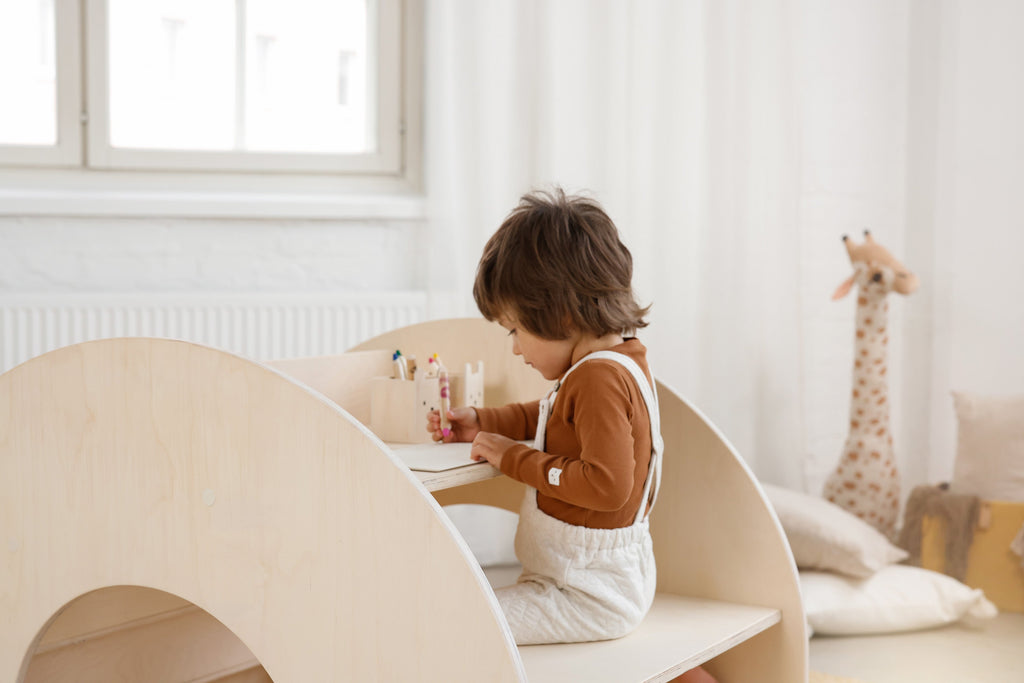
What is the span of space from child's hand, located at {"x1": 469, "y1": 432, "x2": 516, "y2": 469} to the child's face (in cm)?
10

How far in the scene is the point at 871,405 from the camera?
85.4 inches

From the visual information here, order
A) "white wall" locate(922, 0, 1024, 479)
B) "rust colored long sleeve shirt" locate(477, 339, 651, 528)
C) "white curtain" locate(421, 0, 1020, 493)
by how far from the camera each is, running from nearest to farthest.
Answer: "rust colored long sleeve shirt" locate(477, 339, 651, 528) → "white wall" locate(922, 0, 1024, 479) → "white curtain" locate(421, 0, 1020, 493)

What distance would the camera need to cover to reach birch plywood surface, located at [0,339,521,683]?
2.95ft

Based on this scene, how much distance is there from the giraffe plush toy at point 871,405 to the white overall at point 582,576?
3.76ft

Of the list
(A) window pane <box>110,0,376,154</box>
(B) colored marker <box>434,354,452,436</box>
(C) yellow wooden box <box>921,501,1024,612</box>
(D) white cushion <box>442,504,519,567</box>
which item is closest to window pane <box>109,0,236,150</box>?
(A) window pane <box>110,0,376,154</box>

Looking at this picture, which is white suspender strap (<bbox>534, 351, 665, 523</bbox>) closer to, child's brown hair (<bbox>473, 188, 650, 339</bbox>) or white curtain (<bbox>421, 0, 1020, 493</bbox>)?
child's brown hair (<bbox>473, 188, 650, 339</bbox>)

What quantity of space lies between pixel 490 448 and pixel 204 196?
148 centimetres

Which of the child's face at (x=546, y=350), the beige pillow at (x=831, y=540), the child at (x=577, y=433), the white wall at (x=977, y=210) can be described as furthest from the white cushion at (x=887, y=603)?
the child's face at (x=546, y=350)

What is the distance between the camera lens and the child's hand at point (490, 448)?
1132mm

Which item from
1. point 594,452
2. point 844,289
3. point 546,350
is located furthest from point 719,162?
point 594,452

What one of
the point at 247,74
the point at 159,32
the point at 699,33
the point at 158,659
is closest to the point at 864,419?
the point at 699,33

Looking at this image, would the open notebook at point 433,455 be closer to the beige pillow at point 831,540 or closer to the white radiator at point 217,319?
the beige pillow at point 831,540

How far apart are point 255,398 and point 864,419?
158 cm

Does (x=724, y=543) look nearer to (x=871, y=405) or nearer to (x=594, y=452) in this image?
(x=594, y=452)
